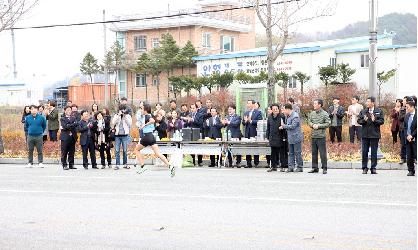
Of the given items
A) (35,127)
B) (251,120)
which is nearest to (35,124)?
(35,127)

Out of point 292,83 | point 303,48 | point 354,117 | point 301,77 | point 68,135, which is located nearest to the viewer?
point 68,135

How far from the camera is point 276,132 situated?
1966 centimetres

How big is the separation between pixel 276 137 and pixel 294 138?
66cm

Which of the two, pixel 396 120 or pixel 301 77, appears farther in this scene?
pixel 301 77

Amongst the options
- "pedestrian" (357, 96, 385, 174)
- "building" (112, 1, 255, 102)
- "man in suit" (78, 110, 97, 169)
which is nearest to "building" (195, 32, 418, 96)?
"building" (112, 1, 255, 102)

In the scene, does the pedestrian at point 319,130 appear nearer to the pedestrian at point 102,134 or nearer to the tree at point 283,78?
the pedestrian at point 102,134

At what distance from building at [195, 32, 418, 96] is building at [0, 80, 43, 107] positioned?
1351 inches

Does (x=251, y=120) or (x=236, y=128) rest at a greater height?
(x=251, y=120)

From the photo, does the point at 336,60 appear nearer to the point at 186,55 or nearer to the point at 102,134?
the point at 186,55

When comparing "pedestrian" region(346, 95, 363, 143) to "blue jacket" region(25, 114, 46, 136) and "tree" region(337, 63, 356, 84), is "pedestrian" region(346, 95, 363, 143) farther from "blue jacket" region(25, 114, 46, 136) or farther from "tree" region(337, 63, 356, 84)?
"tree" region(337, 63, 356, 84)

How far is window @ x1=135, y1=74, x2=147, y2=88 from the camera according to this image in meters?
67.1

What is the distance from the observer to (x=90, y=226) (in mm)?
10062

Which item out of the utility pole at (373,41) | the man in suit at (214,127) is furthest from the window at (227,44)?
the man in suit at (214,127)

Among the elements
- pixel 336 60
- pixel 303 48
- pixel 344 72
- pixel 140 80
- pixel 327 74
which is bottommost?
pixel 327 74
